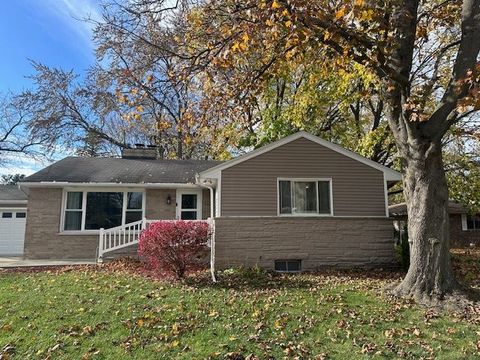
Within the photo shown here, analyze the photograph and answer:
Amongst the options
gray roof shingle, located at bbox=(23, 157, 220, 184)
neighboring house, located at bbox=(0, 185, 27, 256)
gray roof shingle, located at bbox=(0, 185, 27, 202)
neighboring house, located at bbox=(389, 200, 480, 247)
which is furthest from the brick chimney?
neighboring house, located at bbox=(389, 200, 480, 247)

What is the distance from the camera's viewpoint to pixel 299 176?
12.2 m

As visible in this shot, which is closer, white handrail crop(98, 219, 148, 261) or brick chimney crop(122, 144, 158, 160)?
white handrail crop(98, 219, 148, 261)

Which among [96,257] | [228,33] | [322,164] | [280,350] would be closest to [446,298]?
[280,350]

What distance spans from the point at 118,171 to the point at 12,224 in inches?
322

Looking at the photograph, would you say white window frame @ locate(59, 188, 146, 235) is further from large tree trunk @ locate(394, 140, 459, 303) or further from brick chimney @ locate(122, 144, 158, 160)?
large tree trunk @ locate(394, 140, 459, 303)

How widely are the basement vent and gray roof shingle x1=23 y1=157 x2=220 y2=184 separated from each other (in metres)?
5.13

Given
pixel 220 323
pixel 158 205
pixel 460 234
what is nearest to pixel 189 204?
pixel 158 205

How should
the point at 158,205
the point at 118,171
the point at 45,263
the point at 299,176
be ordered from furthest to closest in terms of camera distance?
the point at 118,171 → the point at 158,205 → the point at 45,263 → the point at 299,176

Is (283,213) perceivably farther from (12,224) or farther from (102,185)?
(12,224)

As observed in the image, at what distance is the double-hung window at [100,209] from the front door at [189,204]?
1511mm

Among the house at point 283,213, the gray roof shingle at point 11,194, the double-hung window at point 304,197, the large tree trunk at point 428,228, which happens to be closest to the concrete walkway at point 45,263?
the house at point 283,213

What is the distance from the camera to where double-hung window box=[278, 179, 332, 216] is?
12148mm

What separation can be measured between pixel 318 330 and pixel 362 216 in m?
6.93

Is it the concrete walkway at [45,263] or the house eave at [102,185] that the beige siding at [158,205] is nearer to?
the house eave at [102,185]
